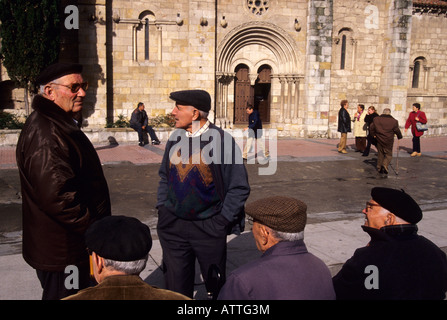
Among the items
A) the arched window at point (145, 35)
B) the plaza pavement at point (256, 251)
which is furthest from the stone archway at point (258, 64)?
the plaza pavement at point (256, 251)

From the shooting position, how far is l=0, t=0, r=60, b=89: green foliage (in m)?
15.0

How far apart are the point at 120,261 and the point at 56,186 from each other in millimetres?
907

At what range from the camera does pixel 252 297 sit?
7.41 ft

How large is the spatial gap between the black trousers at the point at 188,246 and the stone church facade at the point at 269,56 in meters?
14.6

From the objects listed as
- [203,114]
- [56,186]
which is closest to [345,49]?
[203,114]

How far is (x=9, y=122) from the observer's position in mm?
15719

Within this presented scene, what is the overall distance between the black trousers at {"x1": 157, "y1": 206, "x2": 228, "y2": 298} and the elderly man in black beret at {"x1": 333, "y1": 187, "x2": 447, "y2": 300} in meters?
0.94

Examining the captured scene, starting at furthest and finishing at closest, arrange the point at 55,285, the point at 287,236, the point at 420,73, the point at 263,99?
the point at 420,73 < the point at 263,99 < the point at 55,285 < the point at 287,236

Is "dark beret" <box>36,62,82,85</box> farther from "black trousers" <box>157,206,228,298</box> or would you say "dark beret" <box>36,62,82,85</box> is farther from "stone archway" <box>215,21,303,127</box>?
"stone archway" <box>215,21,303,127</box>

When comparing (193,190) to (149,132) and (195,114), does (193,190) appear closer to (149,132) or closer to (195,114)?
(195,114)

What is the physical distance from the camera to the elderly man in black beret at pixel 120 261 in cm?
203

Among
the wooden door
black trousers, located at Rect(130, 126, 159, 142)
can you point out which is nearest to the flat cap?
black trousers, located at Rect(130, 126, 159, 142)
